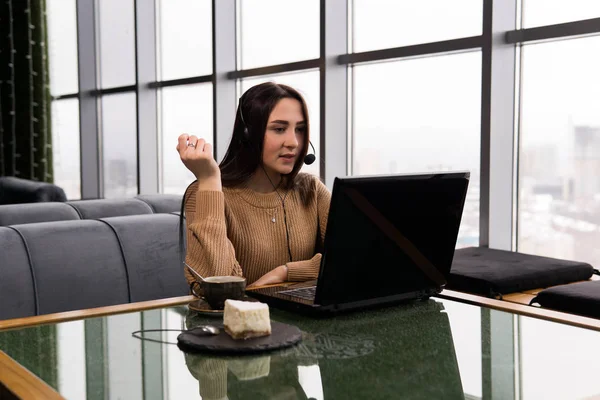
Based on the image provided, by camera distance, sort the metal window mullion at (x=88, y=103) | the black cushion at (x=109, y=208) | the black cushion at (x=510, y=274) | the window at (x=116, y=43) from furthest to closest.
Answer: the metal window mullion at (x=88, y=103) < the window at (x=116, y=43) < the black cushion at (x=109, y=208) < the black cushion at (x=510, y=274)

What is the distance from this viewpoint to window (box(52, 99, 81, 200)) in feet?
20.4

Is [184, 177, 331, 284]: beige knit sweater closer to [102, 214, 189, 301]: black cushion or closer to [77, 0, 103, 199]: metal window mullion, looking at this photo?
[102, 214, 189, 301]: black cushion

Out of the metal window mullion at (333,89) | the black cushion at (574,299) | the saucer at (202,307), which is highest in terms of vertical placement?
the metal window mullion at (333,89)

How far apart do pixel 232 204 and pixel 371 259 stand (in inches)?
26.5

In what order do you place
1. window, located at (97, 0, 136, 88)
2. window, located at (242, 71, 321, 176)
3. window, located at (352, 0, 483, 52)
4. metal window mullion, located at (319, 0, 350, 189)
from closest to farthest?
window, located at (352, 0, 483, 52)
metal window mullion, located at (319, 0, 350, 189)
window, located at (242, 71, 321, 176)
window, located at (97, 0, 136, 88)

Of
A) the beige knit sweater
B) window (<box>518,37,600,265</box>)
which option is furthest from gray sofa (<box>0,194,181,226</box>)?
window (<box>518,37,600,265</box>)

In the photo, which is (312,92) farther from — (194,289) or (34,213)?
(194,289)

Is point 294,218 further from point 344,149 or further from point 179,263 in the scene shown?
point 344,149

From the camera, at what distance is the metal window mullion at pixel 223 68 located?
171 inches

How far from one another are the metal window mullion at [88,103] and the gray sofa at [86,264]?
3945 mm

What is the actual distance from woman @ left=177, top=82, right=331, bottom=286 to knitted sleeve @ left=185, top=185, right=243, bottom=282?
8 centimetres

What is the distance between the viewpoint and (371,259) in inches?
50.3

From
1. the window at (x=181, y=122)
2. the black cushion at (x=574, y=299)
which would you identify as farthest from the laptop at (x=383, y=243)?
the window at (x=181, y=122)

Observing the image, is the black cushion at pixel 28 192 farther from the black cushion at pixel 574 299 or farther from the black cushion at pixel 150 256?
the black cushion at pixel 574 299
